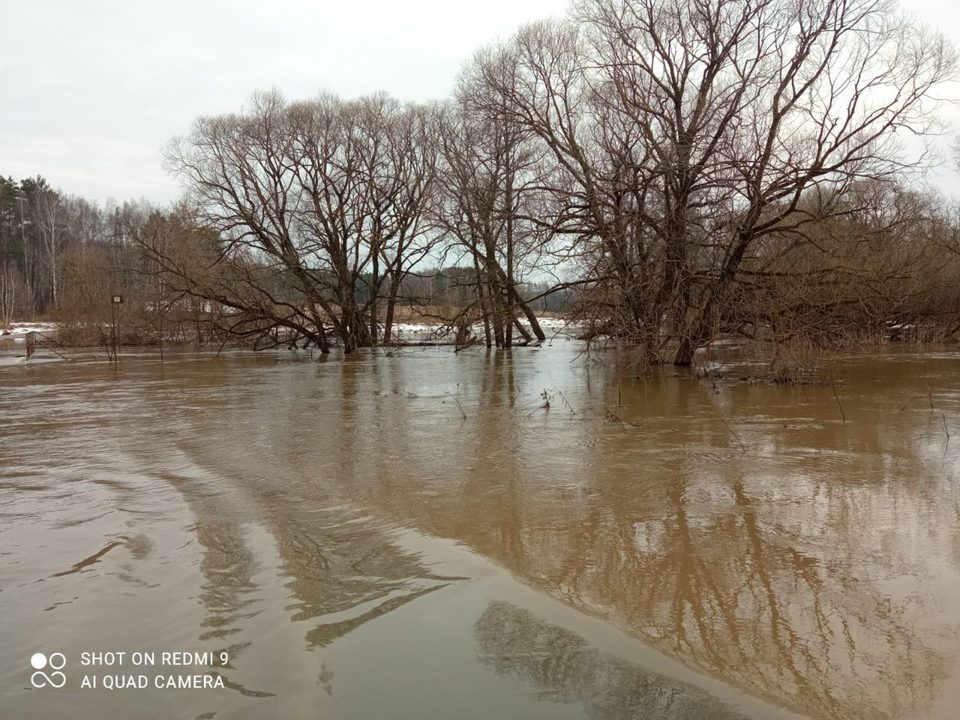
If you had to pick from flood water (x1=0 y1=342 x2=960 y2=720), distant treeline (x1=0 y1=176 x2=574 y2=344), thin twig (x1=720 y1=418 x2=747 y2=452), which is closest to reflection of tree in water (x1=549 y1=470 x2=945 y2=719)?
flood water (x1=0 y1=342 x2=960 y2=720)

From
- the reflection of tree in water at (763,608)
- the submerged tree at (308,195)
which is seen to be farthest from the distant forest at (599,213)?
the reflection of tree in water at (763,608)

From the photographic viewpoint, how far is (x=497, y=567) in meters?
4.49

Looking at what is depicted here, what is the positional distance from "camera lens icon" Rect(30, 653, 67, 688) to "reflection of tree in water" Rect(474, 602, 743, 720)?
1.93m

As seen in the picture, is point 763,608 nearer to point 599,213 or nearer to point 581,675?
point 581,675

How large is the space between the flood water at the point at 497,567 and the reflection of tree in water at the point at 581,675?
0.01 metres

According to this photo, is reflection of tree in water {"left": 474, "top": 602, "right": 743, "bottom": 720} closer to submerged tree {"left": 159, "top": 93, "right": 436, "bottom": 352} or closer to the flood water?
the flood water

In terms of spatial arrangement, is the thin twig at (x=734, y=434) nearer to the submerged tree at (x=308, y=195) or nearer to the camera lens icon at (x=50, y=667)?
the camera lens icon at (x=50, y=667)

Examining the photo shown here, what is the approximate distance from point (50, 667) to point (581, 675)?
2474 millimetres

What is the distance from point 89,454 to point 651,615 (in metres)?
7.20

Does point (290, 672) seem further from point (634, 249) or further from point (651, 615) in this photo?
point (634, 249)

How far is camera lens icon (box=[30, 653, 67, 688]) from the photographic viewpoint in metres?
3.11

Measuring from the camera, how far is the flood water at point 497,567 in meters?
3.03

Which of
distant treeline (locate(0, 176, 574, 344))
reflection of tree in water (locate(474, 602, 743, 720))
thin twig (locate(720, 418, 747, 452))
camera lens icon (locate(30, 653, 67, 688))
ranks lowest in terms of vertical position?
reflection of tree in water (locate(474, 602, 743, 720))

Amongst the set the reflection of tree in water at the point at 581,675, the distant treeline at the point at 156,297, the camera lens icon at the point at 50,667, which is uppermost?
the distant treeline at the point at 156,297
